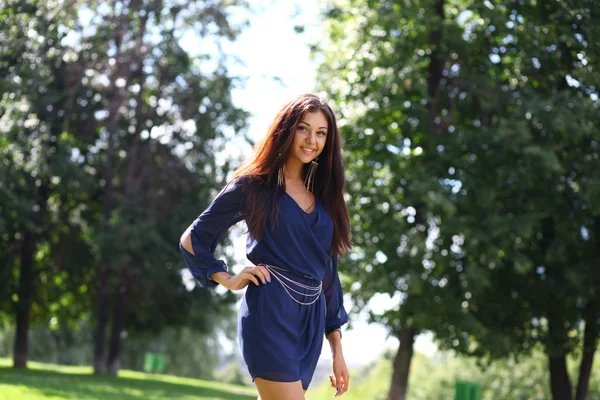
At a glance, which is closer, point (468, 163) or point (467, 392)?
point (467, 392)

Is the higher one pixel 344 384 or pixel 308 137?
pixel 308 137

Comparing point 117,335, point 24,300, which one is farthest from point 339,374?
point 117,335

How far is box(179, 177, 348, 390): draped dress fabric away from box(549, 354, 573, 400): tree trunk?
53.7ft

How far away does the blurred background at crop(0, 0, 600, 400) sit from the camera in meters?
16.4

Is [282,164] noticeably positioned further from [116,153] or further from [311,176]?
[116,153]

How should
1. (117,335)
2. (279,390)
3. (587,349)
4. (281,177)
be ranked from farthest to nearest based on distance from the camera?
1. (117,335)
2. (587,349)
3. (281,177)
4. (279,390)

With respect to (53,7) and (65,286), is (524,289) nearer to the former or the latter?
(53,7)

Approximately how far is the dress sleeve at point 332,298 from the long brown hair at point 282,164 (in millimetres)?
90

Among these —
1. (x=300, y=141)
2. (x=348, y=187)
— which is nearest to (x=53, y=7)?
(x=348, y=187)

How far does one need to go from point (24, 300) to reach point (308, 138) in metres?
22.4

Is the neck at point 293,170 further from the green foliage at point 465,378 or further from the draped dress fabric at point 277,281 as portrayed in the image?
the green foliage at point 465,378

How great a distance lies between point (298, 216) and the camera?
3881mm

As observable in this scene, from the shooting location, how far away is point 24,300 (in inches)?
977

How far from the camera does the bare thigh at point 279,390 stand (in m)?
3.61
